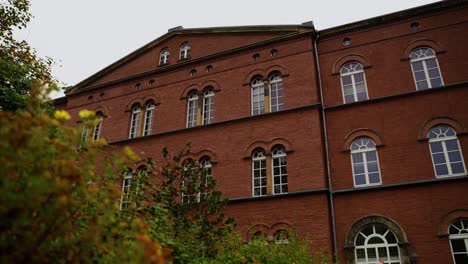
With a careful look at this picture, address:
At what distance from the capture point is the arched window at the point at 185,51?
19609 millimetres

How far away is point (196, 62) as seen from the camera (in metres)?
18.6

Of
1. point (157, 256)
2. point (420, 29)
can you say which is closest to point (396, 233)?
point (420, 29)

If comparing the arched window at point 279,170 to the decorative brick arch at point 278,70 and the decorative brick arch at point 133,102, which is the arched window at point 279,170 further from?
the decorative brick arch at point 133,102

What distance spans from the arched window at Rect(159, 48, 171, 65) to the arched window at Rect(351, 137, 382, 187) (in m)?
11.2

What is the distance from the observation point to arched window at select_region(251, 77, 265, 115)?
16.2m

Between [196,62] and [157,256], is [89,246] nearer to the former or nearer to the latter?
[157,256]

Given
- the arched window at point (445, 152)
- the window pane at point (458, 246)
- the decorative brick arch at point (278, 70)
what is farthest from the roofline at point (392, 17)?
the window pane at point (458, 246)

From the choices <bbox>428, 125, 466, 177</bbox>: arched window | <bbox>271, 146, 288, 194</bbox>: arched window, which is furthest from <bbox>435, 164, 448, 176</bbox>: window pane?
<bbox>271, 146, 288, 194</bbox>: arched window

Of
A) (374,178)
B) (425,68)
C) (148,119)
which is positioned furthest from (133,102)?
(425,68)

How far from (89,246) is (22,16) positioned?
14.9 meters

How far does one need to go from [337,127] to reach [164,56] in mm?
10634

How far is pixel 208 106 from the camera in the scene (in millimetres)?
17516

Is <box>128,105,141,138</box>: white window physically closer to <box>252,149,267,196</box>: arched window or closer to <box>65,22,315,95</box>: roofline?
<box>65,22,315,95</box>: roofline

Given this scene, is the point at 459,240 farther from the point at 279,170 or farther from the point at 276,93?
the point at 276,93
